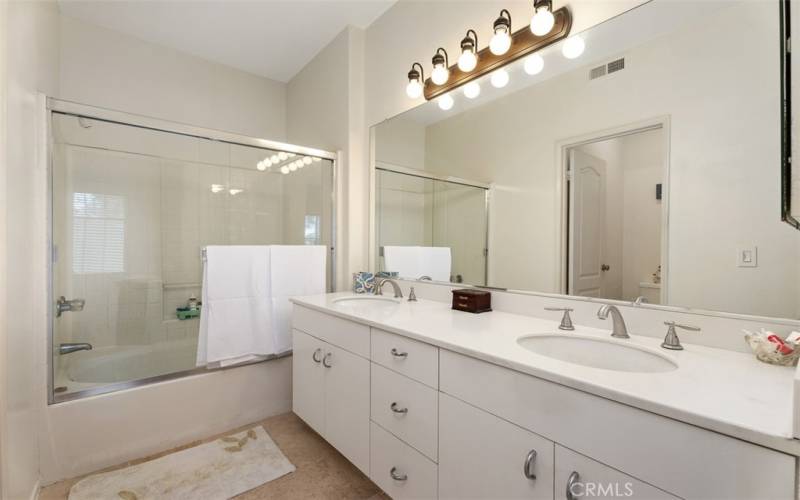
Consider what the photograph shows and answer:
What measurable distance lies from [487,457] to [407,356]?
1.32 feet

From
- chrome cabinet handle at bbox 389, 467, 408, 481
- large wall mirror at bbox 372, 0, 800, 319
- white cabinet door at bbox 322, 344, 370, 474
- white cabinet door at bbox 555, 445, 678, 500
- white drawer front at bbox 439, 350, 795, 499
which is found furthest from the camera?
white cabinet door at bbox 322, 344, 370, 474

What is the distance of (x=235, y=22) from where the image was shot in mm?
2320

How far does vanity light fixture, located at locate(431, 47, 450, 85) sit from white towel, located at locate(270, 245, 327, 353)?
1293mm

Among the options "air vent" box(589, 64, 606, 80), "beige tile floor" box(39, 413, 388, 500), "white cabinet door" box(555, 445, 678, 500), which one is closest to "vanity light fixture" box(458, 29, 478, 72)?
"air vent" box(589, 64, 606, 80)

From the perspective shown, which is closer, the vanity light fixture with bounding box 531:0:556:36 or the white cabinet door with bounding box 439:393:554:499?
the white cabinet door with bounding box 439:393:554:499

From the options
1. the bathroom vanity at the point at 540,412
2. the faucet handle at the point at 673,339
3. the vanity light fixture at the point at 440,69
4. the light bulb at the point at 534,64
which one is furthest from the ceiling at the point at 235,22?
the faucet handle at the point at 673,339

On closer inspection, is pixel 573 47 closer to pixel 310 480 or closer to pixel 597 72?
pixel 597 72

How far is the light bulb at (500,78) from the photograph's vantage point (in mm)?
1585

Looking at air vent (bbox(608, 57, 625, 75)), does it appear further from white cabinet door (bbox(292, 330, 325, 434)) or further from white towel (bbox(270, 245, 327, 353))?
white towel (bbox(270, 245, 327, 353))

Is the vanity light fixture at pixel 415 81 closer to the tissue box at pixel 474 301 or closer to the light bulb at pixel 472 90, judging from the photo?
the light bulb at pixel 472 90

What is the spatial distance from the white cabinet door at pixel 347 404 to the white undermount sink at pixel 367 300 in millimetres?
378

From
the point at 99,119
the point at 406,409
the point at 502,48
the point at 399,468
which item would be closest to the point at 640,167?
the point at 502,48

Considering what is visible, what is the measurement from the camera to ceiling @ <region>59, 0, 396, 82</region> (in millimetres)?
2162

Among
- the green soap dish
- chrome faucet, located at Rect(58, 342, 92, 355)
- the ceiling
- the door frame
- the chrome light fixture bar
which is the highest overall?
the ceiling
